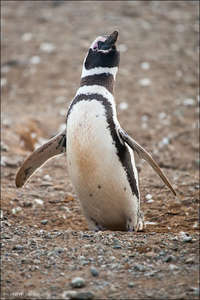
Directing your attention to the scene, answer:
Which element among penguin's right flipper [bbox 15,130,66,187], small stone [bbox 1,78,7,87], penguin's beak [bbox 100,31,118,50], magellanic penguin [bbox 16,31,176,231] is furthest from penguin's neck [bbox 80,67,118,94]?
small stone [bbox 1,78,7,87]

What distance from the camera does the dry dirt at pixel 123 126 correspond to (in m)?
2.96

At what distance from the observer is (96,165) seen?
4.02m

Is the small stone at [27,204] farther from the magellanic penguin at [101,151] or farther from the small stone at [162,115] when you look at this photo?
the small stone at [162,115]

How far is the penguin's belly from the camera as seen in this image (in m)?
4.02

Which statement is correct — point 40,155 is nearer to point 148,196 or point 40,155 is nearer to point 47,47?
point 148,196

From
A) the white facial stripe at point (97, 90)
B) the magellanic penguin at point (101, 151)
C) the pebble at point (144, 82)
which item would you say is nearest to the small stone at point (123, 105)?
the pebble at point (144, 82)

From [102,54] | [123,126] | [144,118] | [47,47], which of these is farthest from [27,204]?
[47,47]

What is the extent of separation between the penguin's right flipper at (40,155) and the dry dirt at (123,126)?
1.29ft

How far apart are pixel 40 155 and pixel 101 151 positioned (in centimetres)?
65

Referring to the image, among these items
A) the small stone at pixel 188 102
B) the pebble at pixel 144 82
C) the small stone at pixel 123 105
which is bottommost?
the small stone at pixel 123 105

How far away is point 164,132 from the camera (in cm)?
703

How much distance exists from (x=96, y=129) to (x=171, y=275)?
1.40 m

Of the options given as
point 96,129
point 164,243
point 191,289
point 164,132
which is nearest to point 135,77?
point 164,132

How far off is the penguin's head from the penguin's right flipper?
1.90ft
